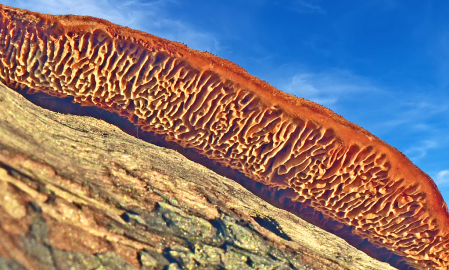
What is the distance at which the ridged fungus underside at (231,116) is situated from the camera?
181 inches

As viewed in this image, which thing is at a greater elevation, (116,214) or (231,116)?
(231,116)

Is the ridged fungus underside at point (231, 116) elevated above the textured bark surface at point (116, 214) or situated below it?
above

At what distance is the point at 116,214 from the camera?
2.88m

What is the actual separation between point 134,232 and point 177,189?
1.19 m

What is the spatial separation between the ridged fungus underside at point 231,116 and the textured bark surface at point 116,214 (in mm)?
904

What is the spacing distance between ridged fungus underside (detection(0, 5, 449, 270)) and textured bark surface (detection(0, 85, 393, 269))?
2.97 feet

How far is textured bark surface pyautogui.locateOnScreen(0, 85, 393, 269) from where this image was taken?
2348 mm

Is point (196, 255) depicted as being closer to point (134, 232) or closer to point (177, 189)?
point (134, 232)

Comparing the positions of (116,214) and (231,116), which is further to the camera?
(231,116)

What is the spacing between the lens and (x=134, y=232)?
2811mm

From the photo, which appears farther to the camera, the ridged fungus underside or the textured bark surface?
the ridged fungus underside

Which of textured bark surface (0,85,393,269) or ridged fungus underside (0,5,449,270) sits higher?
ridged fungus underside (0,5,449,270)

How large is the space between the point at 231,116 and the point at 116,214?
2639 millimetres

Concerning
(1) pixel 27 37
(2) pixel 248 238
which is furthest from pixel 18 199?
(1) pixel 27 37
